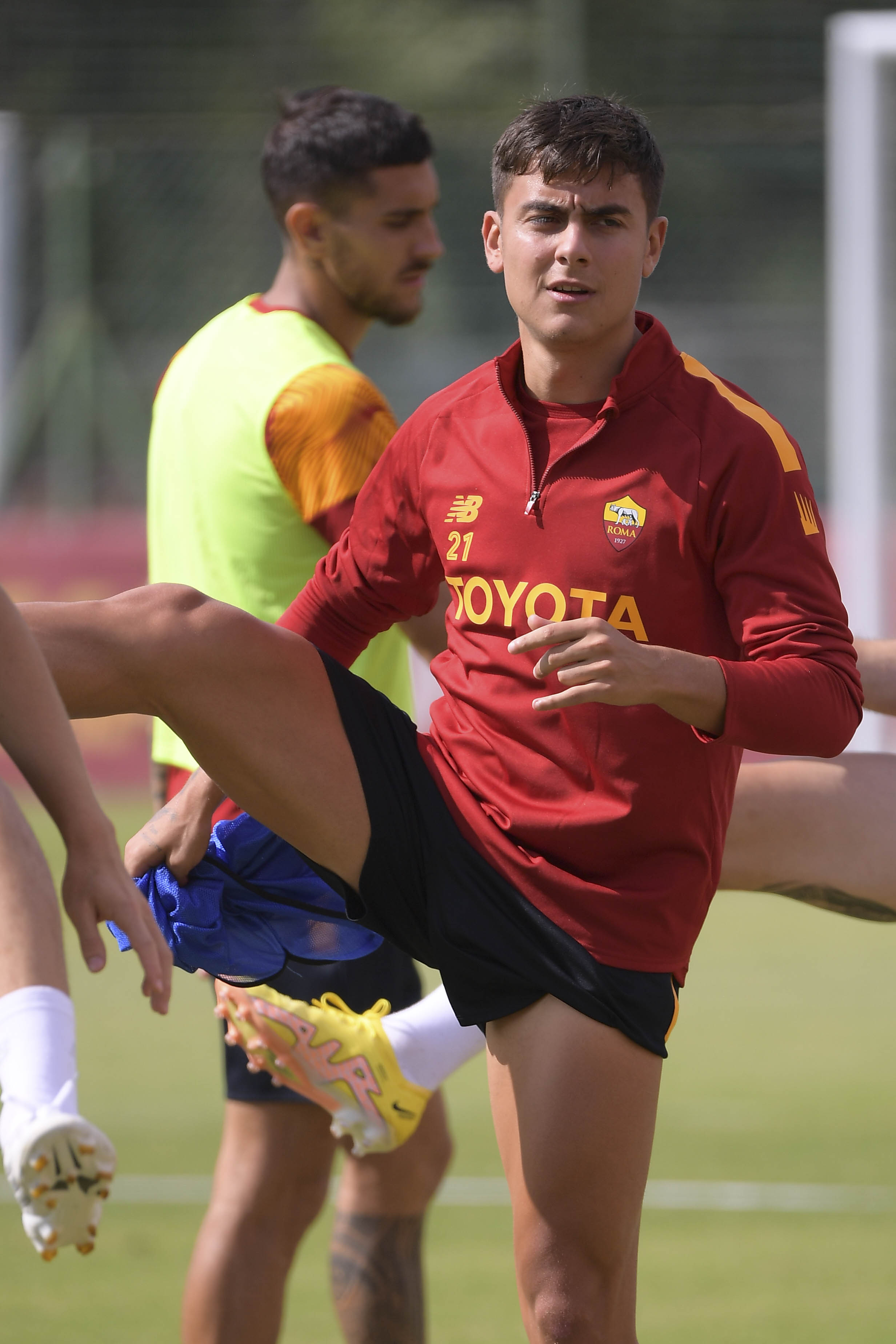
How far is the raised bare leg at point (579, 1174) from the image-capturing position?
2270mm

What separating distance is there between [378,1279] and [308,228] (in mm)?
1840

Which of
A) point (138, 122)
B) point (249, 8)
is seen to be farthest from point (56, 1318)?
point (249, 8)

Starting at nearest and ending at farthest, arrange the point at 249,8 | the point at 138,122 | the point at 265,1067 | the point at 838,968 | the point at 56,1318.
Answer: the point at 265,1067
the point at 56,1318
the point at 838,968
the point at 138,122
the point at 249,8

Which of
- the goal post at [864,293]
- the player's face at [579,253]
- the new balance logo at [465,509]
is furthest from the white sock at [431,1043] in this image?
the goal post at [864,293]

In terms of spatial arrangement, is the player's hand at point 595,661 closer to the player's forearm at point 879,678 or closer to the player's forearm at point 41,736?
the player's forearm at point 41,736

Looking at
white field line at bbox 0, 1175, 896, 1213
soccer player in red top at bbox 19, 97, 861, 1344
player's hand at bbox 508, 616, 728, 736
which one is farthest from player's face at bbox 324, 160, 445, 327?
white field line at bbox 0, 1175, 896, 1213

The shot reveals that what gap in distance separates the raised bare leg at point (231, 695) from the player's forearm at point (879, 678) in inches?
38.4

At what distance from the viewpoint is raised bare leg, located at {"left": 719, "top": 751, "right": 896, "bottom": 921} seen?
2.92m

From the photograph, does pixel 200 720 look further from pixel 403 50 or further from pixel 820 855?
pixel 403 50

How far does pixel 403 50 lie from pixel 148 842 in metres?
18.7

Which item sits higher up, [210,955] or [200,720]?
[200,720]

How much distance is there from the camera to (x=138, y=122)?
13.1 m

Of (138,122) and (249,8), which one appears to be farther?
(249,8)

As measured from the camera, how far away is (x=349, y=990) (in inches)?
120
